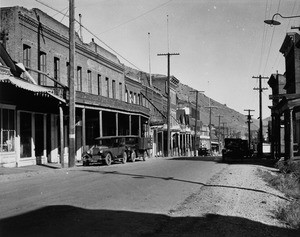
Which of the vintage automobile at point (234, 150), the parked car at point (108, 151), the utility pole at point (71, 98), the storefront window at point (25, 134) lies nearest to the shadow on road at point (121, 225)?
the utility pole at point (71, 98)

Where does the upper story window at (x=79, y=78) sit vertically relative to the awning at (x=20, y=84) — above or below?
above

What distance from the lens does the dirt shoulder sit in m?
7.20

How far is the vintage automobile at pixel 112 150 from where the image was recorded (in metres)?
23.3

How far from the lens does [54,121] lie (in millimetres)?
25609

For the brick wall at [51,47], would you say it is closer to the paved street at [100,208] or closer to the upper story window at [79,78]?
the upper story window at [79,78]

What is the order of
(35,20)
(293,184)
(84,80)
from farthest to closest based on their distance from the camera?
1. (84,80)
2. (35,20)
3. (293,184)

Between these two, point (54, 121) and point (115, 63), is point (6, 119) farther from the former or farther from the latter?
point (115, 63)

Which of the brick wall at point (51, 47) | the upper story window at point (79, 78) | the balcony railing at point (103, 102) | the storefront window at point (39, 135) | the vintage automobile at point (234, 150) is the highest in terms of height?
the brick wall at point (51, 47)

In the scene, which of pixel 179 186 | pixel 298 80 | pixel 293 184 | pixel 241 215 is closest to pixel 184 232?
pixel 241 215

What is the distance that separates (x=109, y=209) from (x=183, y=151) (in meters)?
57.3

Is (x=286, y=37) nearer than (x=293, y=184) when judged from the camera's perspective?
No

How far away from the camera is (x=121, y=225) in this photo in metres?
7.36

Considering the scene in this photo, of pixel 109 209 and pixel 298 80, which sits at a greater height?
pixel 298 80

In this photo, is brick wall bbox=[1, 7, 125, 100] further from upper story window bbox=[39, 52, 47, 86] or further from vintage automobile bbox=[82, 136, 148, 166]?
vintage automobile bbox=[82, 136, 148, 166]
